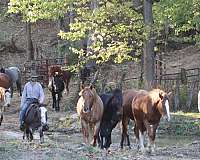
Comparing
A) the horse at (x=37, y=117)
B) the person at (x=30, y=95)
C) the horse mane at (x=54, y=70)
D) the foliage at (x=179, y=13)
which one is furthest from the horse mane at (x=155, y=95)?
the horse mane at (x=54, y=70)

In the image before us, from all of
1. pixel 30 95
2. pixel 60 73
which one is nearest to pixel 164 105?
pixel 30 95

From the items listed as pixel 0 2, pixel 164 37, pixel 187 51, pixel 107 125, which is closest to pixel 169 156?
pixel 107 125

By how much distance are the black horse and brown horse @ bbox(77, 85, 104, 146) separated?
11.0m

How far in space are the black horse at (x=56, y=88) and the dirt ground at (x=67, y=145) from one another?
453 mm

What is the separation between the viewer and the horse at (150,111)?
14681 mm

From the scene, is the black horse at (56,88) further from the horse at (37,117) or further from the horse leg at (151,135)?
the horse leg at (151,135)

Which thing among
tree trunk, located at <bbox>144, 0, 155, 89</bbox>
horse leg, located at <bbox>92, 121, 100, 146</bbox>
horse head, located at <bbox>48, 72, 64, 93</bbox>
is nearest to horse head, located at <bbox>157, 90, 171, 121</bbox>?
horse leg, located at <bbox>92, 121, 100, 146</bbox>

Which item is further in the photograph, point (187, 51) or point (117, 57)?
point (187, 51)

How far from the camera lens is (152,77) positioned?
2238cm

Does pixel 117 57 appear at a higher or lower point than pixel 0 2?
lower

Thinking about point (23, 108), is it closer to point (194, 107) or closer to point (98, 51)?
point (98, 51)

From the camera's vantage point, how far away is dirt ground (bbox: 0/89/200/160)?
1157 centimetres

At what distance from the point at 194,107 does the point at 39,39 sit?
86.4ft

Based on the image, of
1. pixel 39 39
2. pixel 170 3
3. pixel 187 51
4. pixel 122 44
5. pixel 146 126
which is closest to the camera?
pixel 146 126
